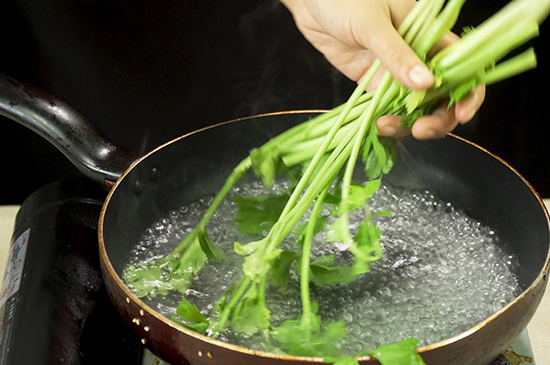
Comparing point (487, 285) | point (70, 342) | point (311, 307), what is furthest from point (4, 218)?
point (487, 285)

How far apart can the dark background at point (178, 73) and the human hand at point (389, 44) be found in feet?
1.14

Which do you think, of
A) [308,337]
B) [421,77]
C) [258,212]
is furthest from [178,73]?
[308,337]

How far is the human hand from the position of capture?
0.73 metres

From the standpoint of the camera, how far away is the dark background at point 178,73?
1.38 m

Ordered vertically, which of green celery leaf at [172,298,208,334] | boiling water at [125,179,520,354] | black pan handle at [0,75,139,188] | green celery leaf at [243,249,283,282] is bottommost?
boiling water at [125,179,520,354]

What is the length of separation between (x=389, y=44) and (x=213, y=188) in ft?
1.20

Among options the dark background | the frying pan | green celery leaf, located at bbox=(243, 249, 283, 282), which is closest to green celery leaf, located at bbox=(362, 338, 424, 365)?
the frying pan

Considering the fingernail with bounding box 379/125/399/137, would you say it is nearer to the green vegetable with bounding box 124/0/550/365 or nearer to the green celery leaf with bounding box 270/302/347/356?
the green vegetable with bounding box 124/0/550/365

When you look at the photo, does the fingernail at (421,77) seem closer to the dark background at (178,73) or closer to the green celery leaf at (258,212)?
the green celery leaf at (258,212)

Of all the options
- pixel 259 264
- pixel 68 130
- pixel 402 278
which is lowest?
pixel 402 278

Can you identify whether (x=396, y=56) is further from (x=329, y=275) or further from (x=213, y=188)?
(x=213, y=188)

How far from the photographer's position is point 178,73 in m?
1.46

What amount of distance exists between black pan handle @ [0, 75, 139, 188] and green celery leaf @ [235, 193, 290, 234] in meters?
0.22

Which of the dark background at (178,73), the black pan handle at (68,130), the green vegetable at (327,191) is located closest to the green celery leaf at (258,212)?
the green vegetable at (327,191)
